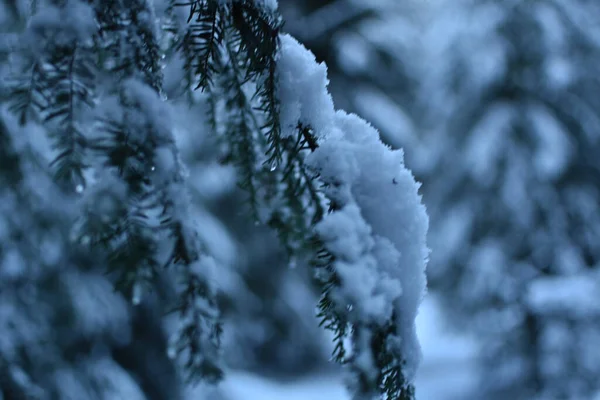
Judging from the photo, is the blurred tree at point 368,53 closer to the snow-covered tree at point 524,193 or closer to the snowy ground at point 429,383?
the snow-covered tree at point 524,193

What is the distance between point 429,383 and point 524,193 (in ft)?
15.8

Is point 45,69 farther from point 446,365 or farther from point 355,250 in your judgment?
point 446,365

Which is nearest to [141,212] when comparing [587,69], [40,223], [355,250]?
[355,250]

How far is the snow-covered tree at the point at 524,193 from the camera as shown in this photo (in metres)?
7.29

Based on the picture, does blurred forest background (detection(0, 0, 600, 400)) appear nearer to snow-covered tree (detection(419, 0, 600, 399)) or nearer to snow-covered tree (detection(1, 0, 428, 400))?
snow-covered tree (detection(419, 0, 600, 399))

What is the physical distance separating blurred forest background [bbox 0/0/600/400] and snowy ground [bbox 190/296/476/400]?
0.15 metres

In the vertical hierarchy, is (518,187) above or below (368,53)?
below

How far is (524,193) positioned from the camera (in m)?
7.75

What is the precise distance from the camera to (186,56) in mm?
1101

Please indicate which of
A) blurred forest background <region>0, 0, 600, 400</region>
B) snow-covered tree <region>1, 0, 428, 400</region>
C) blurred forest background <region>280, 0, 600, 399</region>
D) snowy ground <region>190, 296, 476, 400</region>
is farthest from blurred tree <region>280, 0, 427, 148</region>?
snow-covered tree <region>1, 0, 428, 400</region>

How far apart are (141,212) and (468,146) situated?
26.0 feet

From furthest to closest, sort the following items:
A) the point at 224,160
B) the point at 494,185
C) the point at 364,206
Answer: the point at 494,185
the point at 224,160
the point at 364,206

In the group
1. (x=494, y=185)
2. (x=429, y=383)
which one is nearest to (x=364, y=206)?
(x=494, y=185)

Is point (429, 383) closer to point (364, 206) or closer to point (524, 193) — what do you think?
point (524, 193)
